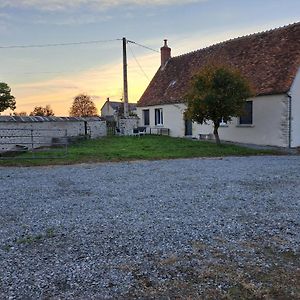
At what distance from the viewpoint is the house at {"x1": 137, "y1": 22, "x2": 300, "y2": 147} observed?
687 inches

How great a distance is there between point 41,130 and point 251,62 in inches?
498

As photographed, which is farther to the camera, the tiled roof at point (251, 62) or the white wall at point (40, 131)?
the tiled roof at point (251, 62)

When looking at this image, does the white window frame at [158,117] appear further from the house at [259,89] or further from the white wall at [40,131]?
the white wall at [40,131]

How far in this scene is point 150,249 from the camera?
4.32m

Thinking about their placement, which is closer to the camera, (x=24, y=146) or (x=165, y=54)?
(x=24, y=146)

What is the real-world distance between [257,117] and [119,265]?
16.3 metres

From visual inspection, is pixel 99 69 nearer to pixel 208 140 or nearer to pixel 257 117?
pixel 208 140

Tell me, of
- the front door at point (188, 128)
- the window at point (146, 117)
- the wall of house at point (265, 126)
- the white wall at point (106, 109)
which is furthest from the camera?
the white wall at point (106, 109)

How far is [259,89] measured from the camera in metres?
18.3

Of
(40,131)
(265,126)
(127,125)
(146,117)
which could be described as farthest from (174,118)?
(40,131)

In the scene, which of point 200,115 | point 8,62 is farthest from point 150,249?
point 8,62

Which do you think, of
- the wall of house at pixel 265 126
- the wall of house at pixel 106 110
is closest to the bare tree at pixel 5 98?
the wall of house at pixel 106 110

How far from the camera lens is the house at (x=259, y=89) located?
1745 cm

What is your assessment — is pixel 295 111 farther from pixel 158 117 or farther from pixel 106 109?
pixel 106 109
